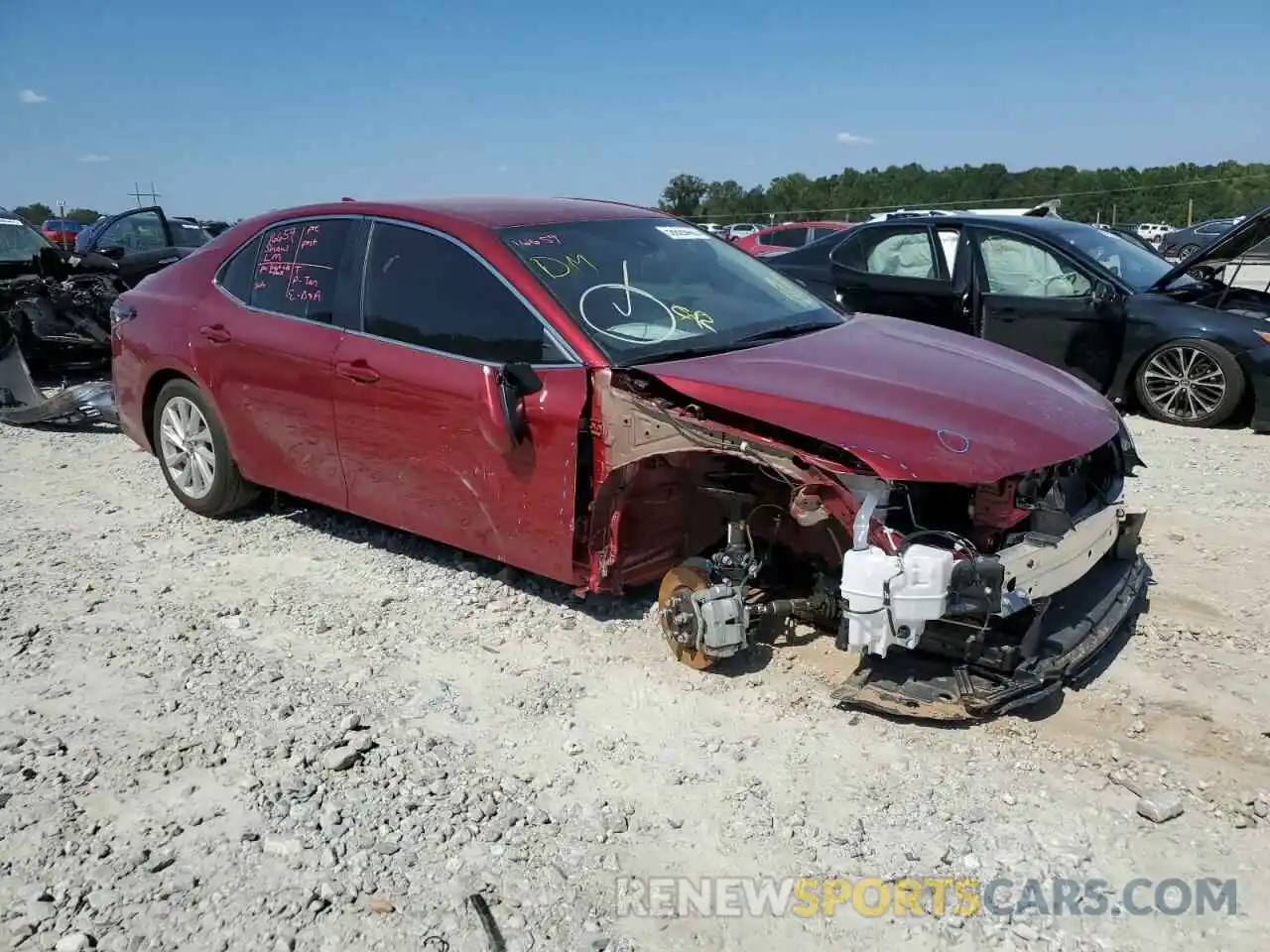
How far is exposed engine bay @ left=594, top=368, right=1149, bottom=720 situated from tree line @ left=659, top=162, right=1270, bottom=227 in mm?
33077

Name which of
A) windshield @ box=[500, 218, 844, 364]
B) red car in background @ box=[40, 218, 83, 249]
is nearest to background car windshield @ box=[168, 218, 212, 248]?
windshield @ box=[500, 218, 844, 364]

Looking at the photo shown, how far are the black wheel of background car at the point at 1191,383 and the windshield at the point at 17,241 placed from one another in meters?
9.70

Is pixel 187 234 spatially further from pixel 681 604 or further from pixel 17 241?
pixel 681 604

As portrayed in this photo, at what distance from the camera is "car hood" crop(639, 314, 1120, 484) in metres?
3.18

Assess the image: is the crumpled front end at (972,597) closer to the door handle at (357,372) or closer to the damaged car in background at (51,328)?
the door handle at (357,372)

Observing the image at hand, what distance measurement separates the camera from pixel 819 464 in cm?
324

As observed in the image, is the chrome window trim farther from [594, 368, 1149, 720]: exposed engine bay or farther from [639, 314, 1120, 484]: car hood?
[594, 368, 1149, 720]: exposed engine bay

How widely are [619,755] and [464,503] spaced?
1323 mm

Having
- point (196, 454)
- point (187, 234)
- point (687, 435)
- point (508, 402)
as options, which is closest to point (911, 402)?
point (687, 435)

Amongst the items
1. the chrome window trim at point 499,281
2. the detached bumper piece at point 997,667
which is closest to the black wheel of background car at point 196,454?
the chrome window trim at point 499,281

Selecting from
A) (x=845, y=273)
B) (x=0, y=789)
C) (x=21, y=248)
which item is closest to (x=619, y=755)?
(x=0, y=789)

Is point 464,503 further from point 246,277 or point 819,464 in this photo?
point 246,277

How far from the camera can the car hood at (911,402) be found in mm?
3180

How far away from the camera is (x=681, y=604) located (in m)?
3.79
